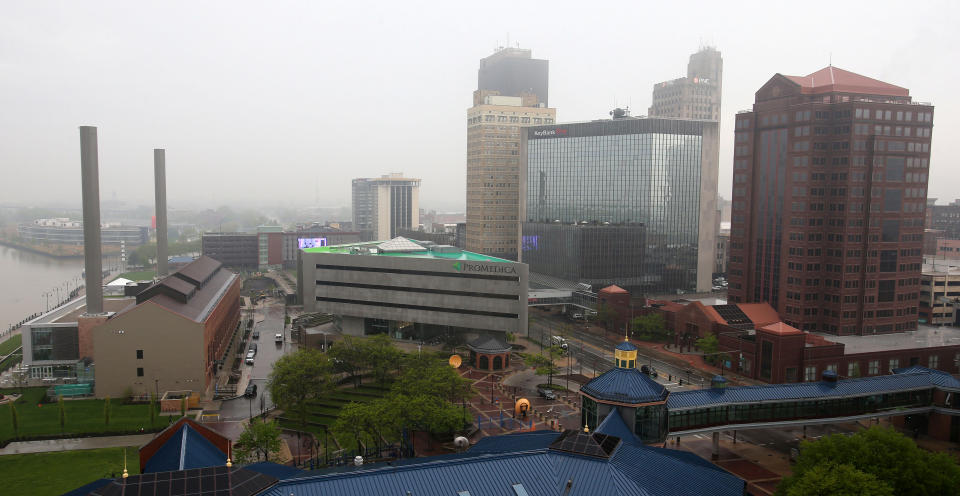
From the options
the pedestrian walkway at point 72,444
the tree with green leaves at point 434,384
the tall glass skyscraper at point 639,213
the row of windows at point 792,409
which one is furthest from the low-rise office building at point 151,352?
the tall glass skyscraper at point 639,213

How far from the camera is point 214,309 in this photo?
96.9 meters

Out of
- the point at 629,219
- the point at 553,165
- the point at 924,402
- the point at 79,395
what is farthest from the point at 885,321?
the point at 79,395

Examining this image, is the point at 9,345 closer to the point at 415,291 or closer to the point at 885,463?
the point at 415,291

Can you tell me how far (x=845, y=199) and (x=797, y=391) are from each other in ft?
157

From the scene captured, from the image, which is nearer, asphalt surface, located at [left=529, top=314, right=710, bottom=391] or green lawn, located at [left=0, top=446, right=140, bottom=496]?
green lawn, located at [left=0, top=446, right=140, bottom=496]

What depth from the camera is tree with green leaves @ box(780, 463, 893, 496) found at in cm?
3878

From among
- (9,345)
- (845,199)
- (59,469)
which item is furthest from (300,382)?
(845,199)

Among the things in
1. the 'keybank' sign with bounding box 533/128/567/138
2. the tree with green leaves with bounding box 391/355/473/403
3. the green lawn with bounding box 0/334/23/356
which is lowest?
the green lawn with bounding box 0/334/23/356

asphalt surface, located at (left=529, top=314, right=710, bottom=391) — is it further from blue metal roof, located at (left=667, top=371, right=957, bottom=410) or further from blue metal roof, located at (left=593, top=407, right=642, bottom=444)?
blue metal roof, located at (left=593, top=407, right=642, bottom=444)

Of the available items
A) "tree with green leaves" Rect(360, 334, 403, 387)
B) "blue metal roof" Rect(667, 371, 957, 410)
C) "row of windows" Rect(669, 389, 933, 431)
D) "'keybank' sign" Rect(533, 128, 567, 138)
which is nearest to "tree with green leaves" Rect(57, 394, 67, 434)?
"tree with green leaves" Rect(360, 334, 403, 387)

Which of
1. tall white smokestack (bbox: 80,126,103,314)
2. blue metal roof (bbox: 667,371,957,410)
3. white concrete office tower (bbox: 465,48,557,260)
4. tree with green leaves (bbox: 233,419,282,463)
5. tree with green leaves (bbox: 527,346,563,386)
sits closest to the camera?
tree with green leaves (bbox: 233,419,282,463)

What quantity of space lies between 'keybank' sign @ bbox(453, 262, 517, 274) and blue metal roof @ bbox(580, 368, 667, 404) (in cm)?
5068

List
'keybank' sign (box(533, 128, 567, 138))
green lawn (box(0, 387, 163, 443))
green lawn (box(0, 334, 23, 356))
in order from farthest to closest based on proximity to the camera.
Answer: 'keybank' sign (box(533, 128, 567, 138)), green lawn (box(0, 334, 23, 356)), green lawn (box(0, 387, 163, 443))

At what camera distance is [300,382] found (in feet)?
233
